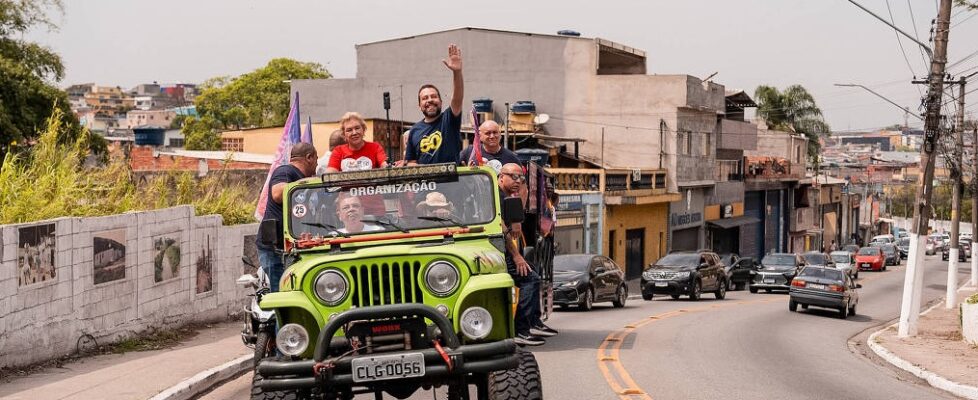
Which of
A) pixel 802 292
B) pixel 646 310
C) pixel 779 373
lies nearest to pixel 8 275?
pixel 779 373

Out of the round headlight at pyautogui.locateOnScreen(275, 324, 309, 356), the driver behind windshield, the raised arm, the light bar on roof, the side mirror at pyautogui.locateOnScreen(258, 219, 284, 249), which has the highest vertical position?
the raised arm

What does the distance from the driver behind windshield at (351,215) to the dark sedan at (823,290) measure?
24.4 meters

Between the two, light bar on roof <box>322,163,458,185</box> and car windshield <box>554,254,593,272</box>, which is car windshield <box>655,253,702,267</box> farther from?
light bar on roof <box>322,163,458,185</box>

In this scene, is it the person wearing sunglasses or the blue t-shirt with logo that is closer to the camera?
the blue t-shirt with logo

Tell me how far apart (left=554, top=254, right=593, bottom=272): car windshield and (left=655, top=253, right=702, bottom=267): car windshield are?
8916 mm

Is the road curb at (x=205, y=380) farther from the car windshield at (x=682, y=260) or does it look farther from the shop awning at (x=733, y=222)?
the shop awning at (x=733, y=222)

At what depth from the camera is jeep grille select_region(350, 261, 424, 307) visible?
26.2 ft

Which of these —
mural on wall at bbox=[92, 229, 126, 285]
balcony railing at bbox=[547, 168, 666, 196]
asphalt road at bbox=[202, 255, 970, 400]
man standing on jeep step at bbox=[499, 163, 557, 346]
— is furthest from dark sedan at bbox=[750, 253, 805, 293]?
mural on wall at bbox=[92, 229, 126, 285]

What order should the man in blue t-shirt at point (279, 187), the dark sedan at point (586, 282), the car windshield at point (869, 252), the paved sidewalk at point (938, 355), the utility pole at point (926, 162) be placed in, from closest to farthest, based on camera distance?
the man in blue t-shirt at point (279, 187) → the paved sidewalk at point (938, 355) → the utility pole at point (926, 162) → the dark sedan at point (586, 282) → the car windshield at point (869, 252)

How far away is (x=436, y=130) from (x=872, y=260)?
228 ft

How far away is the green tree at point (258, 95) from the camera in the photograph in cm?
8662

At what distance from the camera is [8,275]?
12656 mm

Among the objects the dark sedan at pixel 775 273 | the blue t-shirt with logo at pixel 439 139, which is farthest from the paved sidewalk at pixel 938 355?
the dark sedan at pixel 775 273

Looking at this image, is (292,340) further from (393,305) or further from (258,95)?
(258,95)
